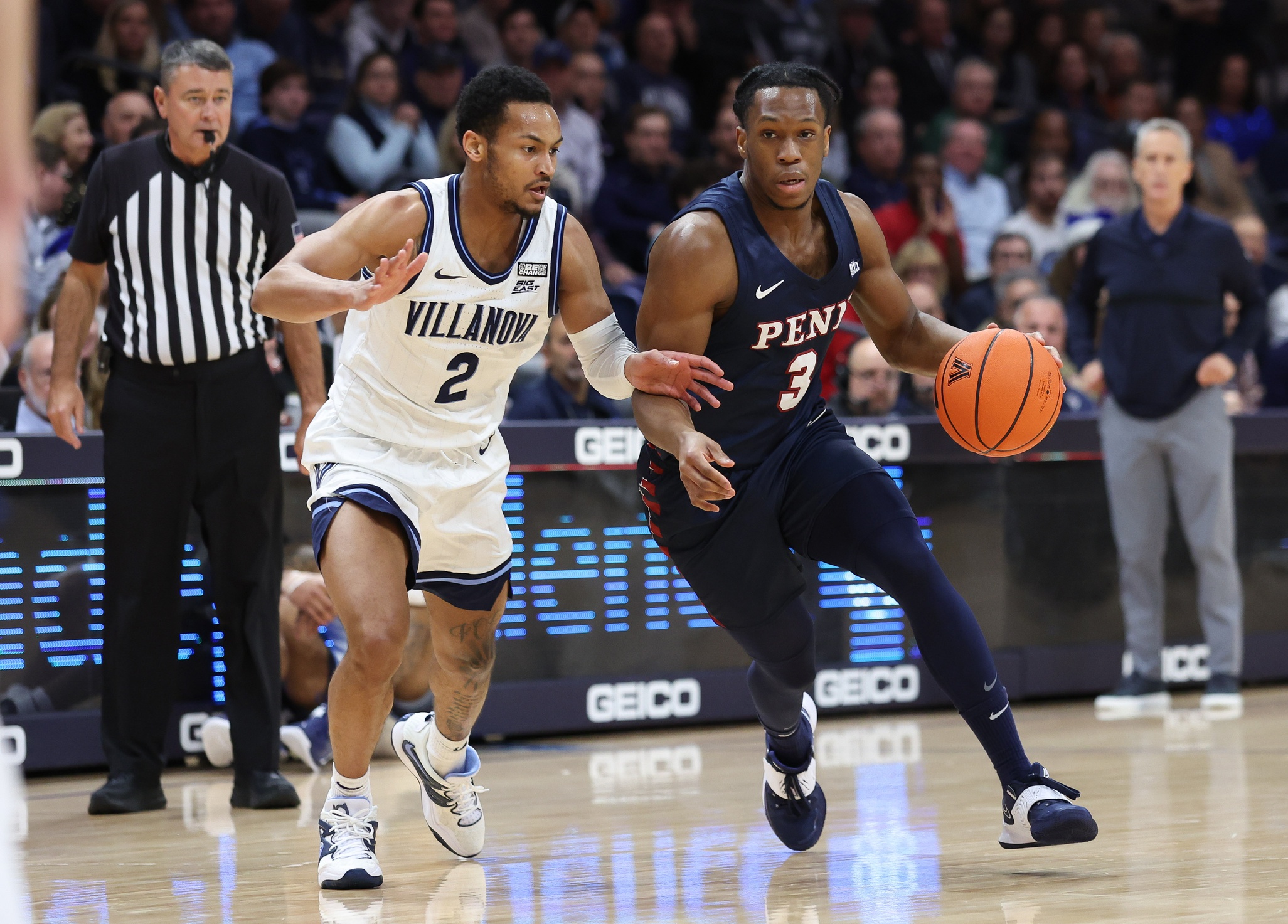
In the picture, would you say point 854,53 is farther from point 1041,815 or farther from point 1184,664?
point 1041,815

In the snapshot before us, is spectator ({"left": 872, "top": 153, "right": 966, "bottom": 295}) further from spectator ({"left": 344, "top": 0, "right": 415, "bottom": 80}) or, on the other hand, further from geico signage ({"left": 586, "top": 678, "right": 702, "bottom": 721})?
geico signage ({"left": 586, "top": 678, "right": 702, "bottom": 721})

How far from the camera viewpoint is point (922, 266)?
8812mm

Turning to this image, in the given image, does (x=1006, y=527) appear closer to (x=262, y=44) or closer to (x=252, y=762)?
(x=252, y=762)

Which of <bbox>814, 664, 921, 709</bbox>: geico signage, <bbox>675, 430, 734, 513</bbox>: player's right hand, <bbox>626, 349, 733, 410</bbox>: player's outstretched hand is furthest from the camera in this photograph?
<bbox>814, 664, 921, 709</bbox>: geico signage

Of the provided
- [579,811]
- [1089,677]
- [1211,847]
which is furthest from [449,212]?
[1089,677]

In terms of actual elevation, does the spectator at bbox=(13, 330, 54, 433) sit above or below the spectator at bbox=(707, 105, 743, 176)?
below

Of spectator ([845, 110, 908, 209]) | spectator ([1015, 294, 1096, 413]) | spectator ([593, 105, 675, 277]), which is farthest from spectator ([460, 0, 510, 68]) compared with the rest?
spectator ([1015, 294, 1096, 413])

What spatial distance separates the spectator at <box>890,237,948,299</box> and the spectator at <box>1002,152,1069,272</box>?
59.5 inches

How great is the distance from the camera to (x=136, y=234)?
17.3ft

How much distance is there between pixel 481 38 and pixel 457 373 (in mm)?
6591

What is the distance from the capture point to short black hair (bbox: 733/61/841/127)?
4.21 m

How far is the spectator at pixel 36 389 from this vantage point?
20.4ft

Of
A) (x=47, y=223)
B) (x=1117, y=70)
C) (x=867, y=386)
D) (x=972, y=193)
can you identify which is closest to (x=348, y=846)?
(x=867, y=386)

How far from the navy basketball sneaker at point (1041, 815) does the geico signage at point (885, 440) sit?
10.2ft
